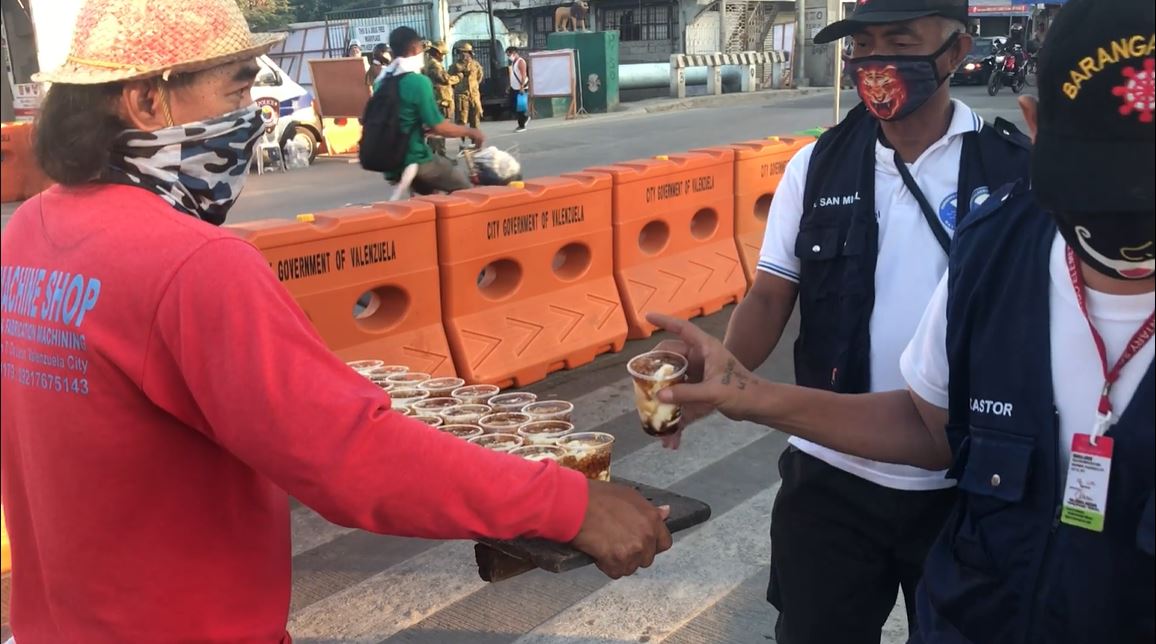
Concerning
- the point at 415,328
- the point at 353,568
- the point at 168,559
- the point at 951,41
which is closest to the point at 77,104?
the point at 168,559

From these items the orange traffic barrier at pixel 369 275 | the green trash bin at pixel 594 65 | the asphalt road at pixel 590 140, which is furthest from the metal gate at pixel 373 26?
the green trash bin at pixel 594 65

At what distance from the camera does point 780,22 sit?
18312mm

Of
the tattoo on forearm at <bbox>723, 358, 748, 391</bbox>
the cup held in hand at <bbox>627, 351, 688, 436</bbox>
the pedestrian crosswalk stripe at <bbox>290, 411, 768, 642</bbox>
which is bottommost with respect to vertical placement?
the pedestrian crosswalk stripe at <bbox>290, 411, 768, 642</bbox>

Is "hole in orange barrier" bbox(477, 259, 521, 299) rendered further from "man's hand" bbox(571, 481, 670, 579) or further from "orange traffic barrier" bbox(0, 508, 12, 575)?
"man's hand" bbox(571, 481, 670, 579)

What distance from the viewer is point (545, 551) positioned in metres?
2.03

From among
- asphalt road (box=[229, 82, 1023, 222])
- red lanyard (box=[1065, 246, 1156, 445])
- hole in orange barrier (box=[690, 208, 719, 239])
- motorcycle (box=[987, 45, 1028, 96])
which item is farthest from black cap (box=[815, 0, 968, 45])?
motorcycle (box=[987, 45, 1028, 96])

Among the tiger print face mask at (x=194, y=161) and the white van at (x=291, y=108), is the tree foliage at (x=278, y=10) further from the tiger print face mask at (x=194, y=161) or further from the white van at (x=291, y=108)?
the white van at (x=291, y=108)

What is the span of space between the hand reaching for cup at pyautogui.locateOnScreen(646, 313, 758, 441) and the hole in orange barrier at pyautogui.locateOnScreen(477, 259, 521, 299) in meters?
4.68

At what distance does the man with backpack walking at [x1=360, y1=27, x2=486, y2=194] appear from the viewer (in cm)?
880

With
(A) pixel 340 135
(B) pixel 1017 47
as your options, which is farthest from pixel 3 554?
(B) pixel 1017 47

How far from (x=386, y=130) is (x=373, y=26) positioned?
1.09m

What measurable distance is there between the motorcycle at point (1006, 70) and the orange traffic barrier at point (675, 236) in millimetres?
24118

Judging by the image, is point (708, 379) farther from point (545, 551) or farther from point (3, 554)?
point (3, 554)

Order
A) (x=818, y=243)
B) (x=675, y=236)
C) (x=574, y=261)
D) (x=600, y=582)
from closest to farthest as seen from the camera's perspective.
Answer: (x=818, y=243)
(x=600, y=582)
(x=574, y=261)
(x=675, y=236)
